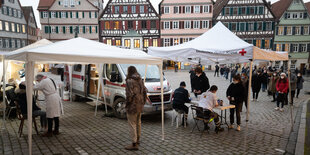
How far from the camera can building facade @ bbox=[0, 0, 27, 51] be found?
38.9 meters

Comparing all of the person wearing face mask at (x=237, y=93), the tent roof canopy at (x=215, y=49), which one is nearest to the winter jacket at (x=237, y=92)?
the person wearing face mask at (x=237, y=93)

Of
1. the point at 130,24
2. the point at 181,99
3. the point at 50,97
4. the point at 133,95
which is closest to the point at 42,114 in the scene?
the point at 50,97

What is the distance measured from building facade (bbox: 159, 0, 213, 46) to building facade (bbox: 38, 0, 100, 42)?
13090 mm

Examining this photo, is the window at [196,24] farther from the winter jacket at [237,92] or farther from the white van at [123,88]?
the winter jacket at [237,92]

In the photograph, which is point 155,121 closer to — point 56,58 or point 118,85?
point 118,85

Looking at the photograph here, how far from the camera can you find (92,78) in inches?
402

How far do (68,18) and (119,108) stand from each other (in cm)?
3963

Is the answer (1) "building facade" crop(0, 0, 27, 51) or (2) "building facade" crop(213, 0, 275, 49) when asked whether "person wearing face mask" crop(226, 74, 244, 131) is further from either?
(1) "building facade" crop(0, 0, 27, 51)

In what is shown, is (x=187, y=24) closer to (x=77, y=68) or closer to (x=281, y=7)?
(x=281, y=7)

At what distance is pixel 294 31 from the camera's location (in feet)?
131

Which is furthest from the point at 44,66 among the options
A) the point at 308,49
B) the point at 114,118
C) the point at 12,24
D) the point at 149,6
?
the point at 308,49

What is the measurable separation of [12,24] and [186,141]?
4653cm

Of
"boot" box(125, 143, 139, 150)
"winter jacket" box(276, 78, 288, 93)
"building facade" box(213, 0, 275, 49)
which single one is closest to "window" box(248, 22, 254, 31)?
"building facade" box(213, 0, 275, 49)

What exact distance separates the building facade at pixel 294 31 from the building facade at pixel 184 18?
→ 12.9 metres
